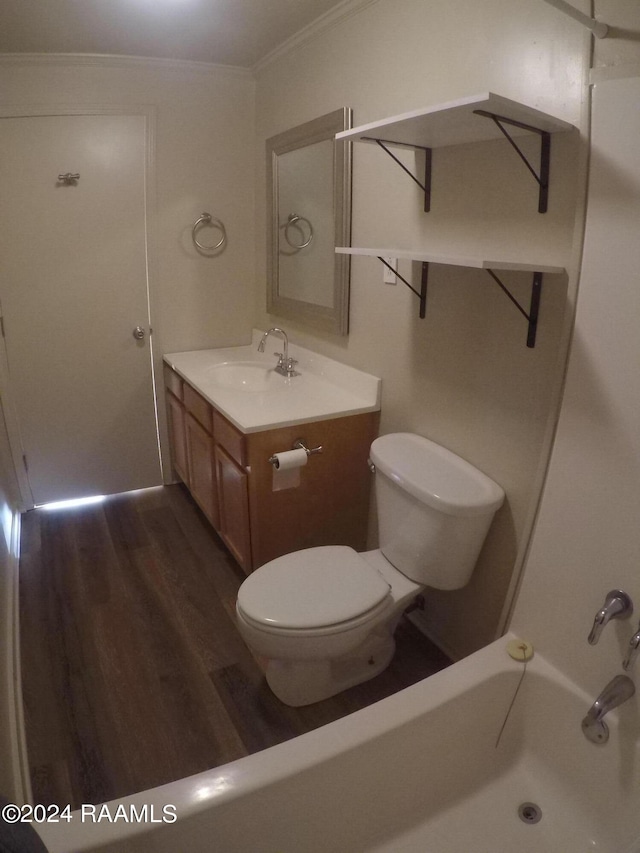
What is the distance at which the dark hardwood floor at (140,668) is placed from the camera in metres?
1.54

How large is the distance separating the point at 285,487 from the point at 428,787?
101 cm

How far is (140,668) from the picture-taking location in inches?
72.9

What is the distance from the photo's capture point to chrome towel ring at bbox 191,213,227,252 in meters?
2.74

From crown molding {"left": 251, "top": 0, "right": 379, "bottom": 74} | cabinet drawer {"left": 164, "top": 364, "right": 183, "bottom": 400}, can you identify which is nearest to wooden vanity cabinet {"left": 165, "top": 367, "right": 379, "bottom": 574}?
cabinet drawer {"left": 164, "top": 364, "right": 183, "bottom": 400}

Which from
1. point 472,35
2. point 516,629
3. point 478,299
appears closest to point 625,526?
point 516,629

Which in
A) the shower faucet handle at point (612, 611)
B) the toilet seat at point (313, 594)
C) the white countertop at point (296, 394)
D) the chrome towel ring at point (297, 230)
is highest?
the chrome towel ring at point (297, 230)

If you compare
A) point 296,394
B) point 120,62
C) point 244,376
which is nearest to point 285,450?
point 296,394

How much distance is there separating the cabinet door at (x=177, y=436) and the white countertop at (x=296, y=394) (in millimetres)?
229

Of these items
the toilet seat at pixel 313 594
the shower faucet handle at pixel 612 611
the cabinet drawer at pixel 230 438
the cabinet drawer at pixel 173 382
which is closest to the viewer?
the shower faucet handle at pixel 612 611

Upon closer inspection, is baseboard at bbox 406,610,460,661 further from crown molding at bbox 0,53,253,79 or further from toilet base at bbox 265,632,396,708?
crown molding at bbox 0,53,253,79

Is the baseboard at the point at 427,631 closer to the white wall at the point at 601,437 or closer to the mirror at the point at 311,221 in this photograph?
the white wall at the point at 601,437

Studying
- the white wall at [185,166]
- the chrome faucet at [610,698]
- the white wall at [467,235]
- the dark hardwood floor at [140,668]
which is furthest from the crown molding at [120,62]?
the chrome faucet at [610,698]

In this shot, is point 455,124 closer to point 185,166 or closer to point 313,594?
point 313,594

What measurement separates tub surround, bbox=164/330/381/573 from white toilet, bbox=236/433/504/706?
0.30m
